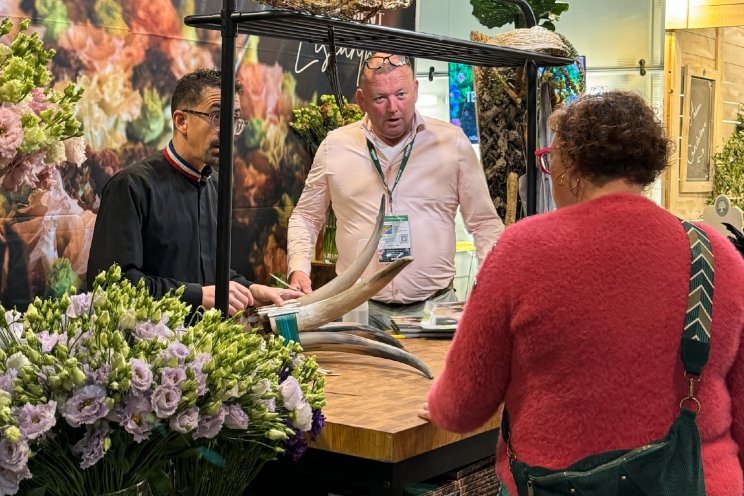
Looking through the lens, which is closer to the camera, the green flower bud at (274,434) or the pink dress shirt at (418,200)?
the green flower bud at (274,434)

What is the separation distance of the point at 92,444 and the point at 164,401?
12 cm

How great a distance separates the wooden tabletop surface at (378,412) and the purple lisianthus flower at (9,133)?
1.07 m

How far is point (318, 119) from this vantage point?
592 centimetres

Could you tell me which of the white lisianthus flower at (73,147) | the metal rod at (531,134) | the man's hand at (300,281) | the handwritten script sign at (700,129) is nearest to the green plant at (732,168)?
the handwritten script sign at (700,129)

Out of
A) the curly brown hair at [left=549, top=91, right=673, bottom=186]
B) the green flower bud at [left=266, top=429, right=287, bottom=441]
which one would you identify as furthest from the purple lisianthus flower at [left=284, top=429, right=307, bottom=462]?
the curly brown hair at [left=549, top=91, right=673, bottom=186]

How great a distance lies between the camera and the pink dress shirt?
4.47 m

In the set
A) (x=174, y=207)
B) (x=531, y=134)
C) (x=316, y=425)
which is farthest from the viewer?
(x=531, y=134)

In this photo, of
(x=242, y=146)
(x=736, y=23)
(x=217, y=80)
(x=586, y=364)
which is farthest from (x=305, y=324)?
(x=736, y=23)

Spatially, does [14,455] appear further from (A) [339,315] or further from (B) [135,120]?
(B) [135,120]

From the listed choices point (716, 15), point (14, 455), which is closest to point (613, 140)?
point (14, 455)

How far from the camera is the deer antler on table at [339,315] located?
3094mm

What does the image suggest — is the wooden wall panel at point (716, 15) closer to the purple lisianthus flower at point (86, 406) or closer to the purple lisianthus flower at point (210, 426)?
the purple lisianthus flower at point (210, 426)

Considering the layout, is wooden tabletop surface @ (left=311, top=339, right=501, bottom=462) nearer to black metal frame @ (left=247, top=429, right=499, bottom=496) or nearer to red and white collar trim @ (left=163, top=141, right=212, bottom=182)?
black metal frame @ (left=247, top=429, right=499, bottom=496)

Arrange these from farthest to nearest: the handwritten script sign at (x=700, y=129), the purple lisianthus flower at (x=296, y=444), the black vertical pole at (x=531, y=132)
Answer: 1. the handwritten script sign at (x=700, y=129)
2. the black vertical pole at (x=531, y=132)
3. the purple lisianthus flower at (x=296, y=444)
